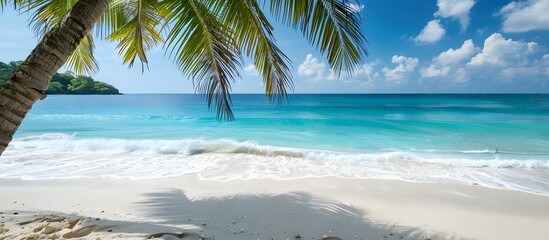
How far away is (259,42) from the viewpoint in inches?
157

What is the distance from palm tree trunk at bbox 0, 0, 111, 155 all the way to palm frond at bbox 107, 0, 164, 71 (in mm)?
1850

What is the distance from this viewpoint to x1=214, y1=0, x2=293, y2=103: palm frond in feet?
12.1

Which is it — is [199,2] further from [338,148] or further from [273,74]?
[338,148]

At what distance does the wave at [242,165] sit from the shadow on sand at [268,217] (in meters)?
1.57

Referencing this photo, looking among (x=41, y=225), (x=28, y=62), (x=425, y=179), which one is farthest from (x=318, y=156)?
(x=28, y=62)

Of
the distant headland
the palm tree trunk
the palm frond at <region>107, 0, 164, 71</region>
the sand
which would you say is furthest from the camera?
the palm frond at <region>107, 0, 164, 71</region>

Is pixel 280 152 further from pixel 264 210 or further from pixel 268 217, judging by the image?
pixel 268 217

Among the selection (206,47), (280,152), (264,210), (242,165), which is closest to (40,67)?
A: (206,47)

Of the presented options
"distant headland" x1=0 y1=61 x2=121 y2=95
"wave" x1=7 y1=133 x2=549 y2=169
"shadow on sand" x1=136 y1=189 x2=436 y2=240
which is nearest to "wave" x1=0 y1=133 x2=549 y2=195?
"wave" x1=7 y1=133 x2=549 y2=169

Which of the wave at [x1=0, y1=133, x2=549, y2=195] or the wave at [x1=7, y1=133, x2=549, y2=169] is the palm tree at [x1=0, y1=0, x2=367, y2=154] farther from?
the wave at [x1=7, y1=133, x2=549, y2=169]

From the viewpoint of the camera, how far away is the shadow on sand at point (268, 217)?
328 cm

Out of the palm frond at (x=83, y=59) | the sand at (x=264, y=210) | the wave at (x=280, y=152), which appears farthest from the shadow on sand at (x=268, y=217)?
the wave at (x=280, y=152)

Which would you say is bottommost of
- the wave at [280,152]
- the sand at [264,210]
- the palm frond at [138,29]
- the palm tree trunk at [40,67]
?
the wave at [280,152]

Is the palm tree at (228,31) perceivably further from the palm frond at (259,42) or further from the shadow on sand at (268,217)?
the shadow on sand at (268,217)
